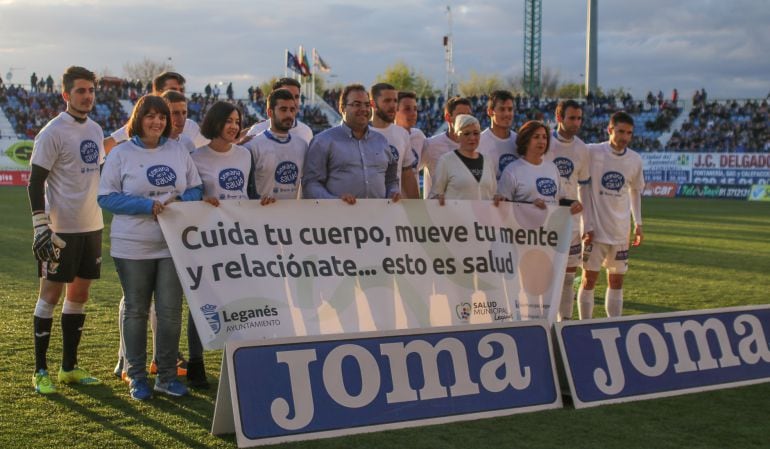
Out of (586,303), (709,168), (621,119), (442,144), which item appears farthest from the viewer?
(709,168)

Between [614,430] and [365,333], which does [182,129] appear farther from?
[614,430]

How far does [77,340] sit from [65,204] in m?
1.03

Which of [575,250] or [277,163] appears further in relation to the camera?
[575,250]

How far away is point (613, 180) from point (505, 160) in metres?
1.43

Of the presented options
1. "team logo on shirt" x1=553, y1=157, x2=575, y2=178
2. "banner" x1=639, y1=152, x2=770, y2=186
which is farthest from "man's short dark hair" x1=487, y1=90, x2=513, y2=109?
"banner" x1=639, y1=152, x2=770, y2=186

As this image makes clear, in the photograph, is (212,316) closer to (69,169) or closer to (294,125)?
(69,169)

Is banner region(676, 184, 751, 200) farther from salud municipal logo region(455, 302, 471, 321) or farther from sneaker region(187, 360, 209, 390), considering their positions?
sneaker region(187, 360, 209, 390)

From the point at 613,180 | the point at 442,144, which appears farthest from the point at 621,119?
the point at 442,144

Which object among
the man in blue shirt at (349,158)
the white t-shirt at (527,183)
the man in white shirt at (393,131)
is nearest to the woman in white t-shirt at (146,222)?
the man in blue shirt at (349,158)

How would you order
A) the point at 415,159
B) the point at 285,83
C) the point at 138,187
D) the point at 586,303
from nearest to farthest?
the point at 138,187 → the point at 285,83 → the point at 415,159 → the point at 586,303

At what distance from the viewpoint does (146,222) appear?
557 centimetres

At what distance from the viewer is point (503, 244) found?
646 cm

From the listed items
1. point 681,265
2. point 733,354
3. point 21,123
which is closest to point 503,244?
point 733,354

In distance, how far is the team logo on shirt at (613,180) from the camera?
8102 mm
